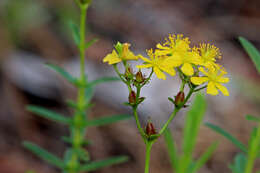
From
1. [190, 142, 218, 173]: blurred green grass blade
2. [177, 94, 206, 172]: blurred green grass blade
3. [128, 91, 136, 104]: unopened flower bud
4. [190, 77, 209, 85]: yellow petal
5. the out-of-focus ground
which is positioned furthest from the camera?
the out-of-focus ground

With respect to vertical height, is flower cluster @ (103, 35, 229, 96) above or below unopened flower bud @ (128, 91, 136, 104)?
above

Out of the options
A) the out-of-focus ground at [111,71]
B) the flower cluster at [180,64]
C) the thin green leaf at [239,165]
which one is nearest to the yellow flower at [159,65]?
the flower cluster at [180,64]

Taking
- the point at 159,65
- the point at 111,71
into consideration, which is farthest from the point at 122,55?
the point at 111,71

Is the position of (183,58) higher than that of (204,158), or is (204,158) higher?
(183,58)

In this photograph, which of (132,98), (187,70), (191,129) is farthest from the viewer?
(191,129)

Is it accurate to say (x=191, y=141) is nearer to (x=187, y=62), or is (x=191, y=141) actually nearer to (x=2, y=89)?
(x=187, y=62)

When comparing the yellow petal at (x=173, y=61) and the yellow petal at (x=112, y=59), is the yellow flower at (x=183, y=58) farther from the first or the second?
the yellow petal at (x=112, y=59)

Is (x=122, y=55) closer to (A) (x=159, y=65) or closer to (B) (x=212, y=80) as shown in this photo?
(A) (x=159, y=65)

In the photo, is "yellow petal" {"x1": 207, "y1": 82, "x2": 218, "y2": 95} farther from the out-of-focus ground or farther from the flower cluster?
the out-of-focus ground

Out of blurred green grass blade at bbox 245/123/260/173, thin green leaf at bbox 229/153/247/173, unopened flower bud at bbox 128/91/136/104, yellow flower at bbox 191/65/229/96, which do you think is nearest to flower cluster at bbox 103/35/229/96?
yellow flower at bbox 191/65/229/96
